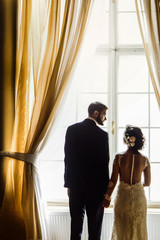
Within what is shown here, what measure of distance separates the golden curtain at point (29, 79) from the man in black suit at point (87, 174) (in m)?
0.42

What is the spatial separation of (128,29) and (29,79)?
50.1 inches

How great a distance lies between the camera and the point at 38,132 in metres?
2.86

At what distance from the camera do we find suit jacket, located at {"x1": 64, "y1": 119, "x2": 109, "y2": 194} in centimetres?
256

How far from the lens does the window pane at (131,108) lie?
10.5 ft

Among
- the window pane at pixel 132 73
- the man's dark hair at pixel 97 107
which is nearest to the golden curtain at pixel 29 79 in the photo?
the man's dark hair at pixel 97 107

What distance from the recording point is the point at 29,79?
9.66 feet

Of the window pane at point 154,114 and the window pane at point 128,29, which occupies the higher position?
the window pane at point 128,29

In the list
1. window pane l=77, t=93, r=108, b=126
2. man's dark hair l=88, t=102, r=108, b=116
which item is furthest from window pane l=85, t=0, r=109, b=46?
man's dark hair l=88, t=102, r=108, b=116

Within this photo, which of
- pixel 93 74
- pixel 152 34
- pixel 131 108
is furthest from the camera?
pixel 131 108

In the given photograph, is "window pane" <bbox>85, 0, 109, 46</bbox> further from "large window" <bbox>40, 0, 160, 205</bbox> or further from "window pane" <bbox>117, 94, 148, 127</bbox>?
"window pane" <bbox>117, 94, 148, 127</bbox>

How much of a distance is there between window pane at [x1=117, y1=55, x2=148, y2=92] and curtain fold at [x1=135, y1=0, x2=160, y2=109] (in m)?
0.35

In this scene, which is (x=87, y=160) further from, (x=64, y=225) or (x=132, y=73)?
(x=132, y=73)

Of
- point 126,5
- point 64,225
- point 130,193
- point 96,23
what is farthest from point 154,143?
point 126,5

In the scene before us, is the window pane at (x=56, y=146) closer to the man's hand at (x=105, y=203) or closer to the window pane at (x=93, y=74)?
the window pane at (x=93, y=74)
